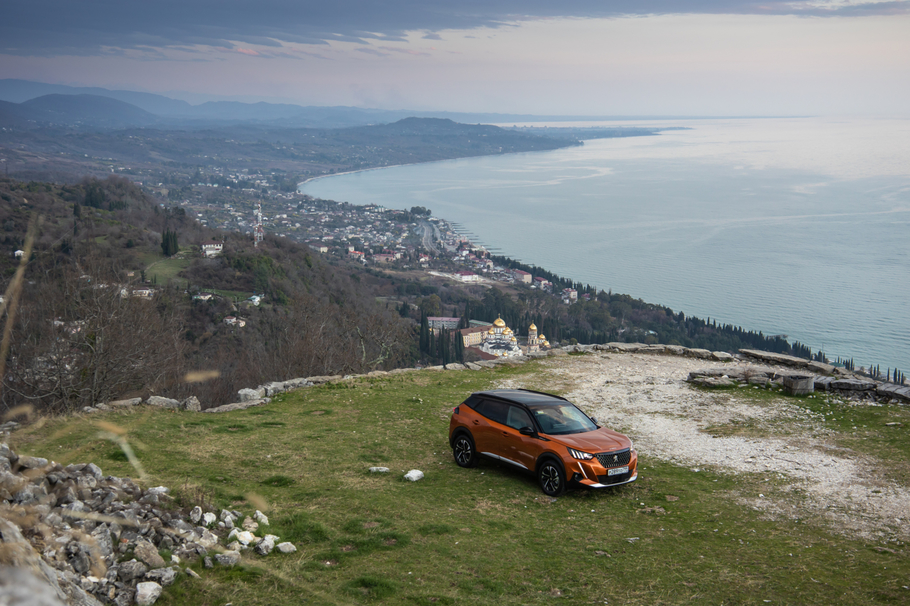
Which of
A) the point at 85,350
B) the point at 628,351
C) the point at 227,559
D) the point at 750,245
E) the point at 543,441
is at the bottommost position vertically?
the point at 628,351

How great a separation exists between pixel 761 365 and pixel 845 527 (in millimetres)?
12537

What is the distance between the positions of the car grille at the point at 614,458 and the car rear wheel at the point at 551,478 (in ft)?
2.19

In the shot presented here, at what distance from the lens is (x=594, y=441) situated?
393 inches

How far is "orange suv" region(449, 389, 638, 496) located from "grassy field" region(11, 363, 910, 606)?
399 mm

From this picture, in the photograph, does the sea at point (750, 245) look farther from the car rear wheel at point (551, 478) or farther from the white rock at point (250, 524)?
the white rock at point (250, 524)

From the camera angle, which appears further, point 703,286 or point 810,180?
point 810,180

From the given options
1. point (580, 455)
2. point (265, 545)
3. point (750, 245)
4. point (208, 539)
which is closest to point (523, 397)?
point (580, 455)

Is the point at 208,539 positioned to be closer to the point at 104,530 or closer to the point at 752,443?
the point at 104,530

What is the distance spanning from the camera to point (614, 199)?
577 ft

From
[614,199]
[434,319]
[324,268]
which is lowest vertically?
[434,319]

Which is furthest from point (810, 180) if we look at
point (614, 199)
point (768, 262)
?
point (768, 262)

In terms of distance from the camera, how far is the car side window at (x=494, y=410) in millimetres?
10773

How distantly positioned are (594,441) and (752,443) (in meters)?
4.93

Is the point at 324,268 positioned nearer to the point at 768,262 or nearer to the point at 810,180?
the point at 768,262
